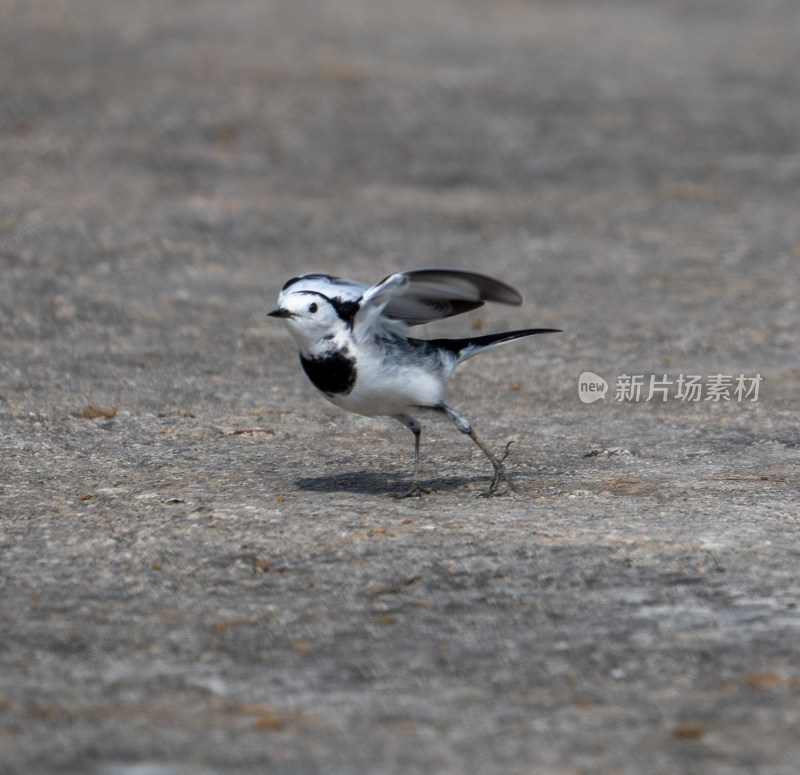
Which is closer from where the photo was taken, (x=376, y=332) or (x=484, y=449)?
(x=376, y=332)

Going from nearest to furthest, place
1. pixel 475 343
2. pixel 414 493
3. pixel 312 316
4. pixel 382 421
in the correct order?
pixel 312 316
pixel 414 493
pixel 475 343
pixel 382 421

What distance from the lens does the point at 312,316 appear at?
4.78 meters

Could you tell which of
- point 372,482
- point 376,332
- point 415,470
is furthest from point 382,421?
point 376,332

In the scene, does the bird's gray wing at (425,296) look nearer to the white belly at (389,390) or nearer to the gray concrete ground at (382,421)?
the white belly at (389,390)

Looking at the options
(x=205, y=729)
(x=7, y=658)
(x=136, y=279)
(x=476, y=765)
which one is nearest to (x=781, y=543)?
(x=476, y=765)

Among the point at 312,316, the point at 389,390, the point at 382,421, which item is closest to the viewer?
the point at 312,316

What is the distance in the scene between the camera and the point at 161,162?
11453 mm

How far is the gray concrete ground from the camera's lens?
3443mm

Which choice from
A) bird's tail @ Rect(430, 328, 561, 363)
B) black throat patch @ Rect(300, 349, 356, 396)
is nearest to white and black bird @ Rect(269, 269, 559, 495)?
black throat patch @ Rect(300, 349, 356, 396)

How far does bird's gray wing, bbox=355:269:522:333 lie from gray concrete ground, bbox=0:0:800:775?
742 millimetres

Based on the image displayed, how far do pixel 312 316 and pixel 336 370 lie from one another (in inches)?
9.0

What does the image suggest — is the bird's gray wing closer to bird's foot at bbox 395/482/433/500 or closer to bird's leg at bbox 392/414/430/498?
bird's leg at bbox 392/414/430/498

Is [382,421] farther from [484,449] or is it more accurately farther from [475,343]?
[484,449]

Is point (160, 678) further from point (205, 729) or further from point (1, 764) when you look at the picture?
point (1, 764)
